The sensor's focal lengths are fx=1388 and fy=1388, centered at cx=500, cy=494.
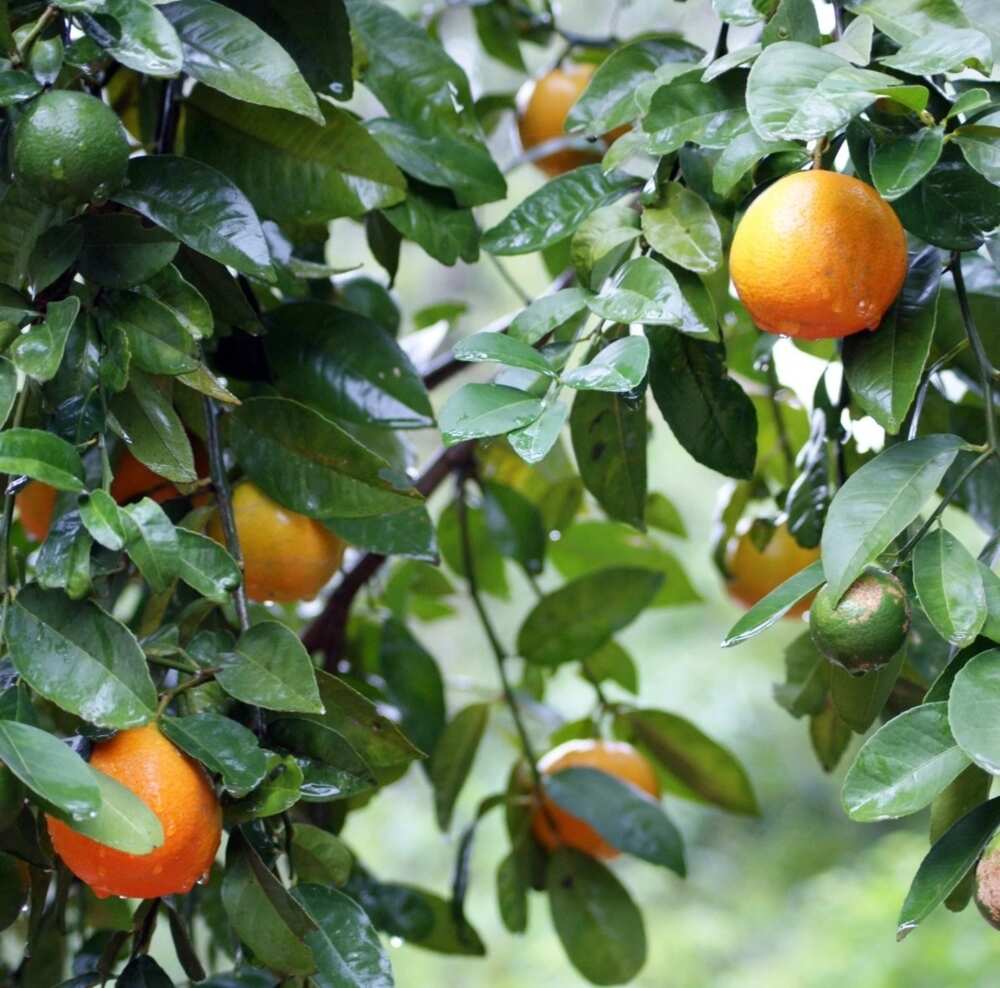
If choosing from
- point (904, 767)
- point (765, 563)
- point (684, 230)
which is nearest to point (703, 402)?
point (684, 230)

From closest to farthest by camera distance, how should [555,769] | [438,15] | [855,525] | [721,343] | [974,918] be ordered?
[855,525]
[721,343]
[555,769]
[438,15]
[974,918]

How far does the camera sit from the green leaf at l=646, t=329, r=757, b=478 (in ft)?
1.80

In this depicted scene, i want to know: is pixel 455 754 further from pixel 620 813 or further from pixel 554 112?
pixel 554 112

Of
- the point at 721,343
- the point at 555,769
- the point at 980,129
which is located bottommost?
the point at 555,769

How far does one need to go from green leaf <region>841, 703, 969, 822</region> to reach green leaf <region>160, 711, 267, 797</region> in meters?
0.19

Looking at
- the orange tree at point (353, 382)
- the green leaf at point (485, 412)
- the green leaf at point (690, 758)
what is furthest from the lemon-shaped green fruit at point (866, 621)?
the green leaf at point (690, 758)

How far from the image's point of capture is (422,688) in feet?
2.93

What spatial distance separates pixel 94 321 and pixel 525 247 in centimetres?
17

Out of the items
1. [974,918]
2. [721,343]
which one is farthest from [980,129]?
[974,918]

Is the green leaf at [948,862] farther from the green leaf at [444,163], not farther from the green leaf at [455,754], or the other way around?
the green leaf at [455,754]

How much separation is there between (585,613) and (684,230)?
→ 403mm

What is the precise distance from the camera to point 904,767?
404 mm

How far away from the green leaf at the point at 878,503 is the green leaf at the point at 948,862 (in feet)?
0.26

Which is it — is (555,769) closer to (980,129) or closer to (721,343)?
(721,343)
